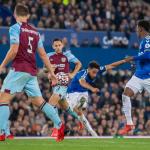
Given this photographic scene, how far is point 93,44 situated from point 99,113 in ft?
16.6

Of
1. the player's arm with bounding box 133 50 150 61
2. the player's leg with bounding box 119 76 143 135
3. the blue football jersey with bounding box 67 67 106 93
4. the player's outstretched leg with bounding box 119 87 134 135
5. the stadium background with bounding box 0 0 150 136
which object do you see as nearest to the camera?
the player's arm with bounding box 133 50 150 61

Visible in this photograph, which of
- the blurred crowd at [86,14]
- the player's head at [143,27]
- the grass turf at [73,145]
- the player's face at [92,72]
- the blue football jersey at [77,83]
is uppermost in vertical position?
the blurred crowd at [86,14]

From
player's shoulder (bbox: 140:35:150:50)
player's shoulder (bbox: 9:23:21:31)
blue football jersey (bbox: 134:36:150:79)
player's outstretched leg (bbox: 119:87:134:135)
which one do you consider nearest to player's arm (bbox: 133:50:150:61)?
blue football jersey (bbox: 134:36:150:79)

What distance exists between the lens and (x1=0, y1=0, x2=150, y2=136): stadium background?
24844 millimetres

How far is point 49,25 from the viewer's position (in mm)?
30312

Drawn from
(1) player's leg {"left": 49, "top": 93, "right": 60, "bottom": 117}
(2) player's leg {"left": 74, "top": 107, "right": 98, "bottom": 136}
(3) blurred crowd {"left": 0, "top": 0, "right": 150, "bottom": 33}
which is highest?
(3) blurred crowd {"left": 0, "top": 0, "right": 150, "bottom": 33}

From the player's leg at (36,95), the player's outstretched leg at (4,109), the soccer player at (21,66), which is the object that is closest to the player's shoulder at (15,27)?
the soccer player at (21,66)

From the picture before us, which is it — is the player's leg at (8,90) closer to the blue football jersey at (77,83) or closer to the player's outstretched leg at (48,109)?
the player's outstretched leg at (48,109)

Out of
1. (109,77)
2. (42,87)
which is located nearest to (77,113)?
(42,87)

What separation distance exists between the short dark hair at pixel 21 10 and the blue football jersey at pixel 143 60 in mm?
2914

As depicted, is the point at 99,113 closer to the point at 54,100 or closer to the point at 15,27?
the point at 54,100

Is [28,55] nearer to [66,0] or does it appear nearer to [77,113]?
[77,113]

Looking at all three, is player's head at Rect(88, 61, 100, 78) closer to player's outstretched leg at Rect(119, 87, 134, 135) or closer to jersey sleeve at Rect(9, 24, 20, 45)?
player's outstretched leg at Rect(119, 87, 134, 135)

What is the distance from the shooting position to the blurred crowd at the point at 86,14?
99.8 ft
